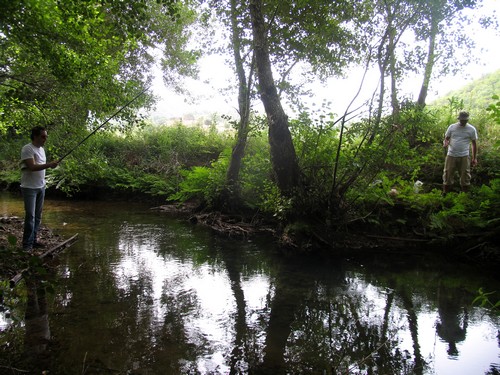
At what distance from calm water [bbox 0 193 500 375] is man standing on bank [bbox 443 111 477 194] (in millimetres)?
2639

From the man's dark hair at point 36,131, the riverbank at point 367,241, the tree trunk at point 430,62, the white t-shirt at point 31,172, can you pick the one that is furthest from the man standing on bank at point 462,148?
the white t-shirt at point 31,172

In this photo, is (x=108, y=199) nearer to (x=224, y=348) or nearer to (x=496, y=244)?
(x=224, y=348)

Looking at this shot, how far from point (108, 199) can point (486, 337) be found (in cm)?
1313

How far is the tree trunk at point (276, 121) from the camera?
7.60 meters

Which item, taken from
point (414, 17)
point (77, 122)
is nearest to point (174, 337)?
point (77, 122)

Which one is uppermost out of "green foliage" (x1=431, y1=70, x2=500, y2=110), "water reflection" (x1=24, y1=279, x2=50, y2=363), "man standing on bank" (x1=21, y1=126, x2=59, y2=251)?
"green foliage" (x1=431, y1=70, x2=500, y2=110)

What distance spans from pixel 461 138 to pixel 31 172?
8798mm

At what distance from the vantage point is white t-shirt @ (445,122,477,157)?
25.2ft

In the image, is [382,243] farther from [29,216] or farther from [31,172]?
[31,172]

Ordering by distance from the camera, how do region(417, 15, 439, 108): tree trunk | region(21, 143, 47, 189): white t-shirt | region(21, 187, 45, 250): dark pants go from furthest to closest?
region(417, 15, 439, 108): tree trunk
region(21, 187, 45, 250): dark pants
region(21, 143, 47, 189): white t-shirt

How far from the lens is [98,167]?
732 centimetres

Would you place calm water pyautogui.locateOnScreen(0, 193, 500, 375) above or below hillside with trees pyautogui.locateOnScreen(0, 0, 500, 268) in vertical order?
below

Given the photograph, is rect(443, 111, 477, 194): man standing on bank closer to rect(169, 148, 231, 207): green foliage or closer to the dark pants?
rect(169, 148, 231, 207): green foliage

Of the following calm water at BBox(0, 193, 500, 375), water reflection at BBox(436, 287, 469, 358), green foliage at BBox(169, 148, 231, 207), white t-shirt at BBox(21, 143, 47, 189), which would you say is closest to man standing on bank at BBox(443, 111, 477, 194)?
calm water at BBox(0, 193, 500, 375)
